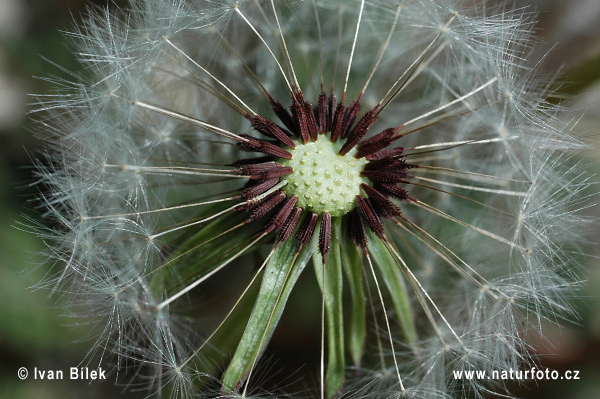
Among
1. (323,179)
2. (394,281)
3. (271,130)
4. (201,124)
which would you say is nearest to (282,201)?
(323,179)

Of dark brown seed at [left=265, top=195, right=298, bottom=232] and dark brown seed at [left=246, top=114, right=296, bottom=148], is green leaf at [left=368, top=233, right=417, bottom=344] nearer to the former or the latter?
dark brown seed at [left=265, top=195, right=298, bottom=232]

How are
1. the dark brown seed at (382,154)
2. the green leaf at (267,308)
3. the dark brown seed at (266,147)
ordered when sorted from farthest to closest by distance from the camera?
the dark brown seed at (382,154) < the dark brown seed at (266,147) < the green leaf at (267,308)

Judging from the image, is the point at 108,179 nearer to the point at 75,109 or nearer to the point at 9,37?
the point at 75,109

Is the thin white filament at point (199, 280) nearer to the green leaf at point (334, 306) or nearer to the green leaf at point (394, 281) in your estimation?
the green leaf at point (334, 306)

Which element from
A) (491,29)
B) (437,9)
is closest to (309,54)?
(437,9)

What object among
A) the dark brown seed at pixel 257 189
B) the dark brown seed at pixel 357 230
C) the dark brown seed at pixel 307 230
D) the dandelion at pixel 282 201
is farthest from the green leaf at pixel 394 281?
the dark brown seed at pixel 257 189
